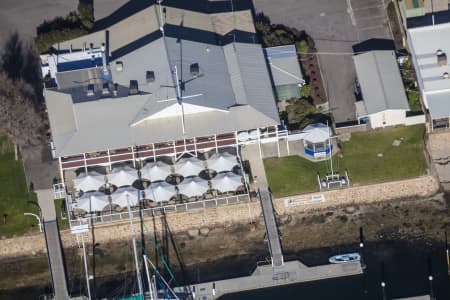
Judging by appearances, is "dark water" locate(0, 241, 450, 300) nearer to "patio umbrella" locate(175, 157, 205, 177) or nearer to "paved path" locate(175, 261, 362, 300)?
"paved path" locate(175, 261, 362, 300)

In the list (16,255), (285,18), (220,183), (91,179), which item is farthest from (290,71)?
(16,255)

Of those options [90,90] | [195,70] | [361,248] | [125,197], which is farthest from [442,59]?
[90,90]

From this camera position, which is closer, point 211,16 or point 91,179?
point 91,179

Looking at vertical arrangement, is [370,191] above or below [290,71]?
below

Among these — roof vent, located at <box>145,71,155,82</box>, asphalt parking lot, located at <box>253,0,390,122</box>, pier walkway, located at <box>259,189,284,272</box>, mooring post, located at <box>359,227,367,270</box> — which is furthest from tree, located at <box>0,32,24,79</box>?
mooring post, located at <box>359,227,367,270</box>

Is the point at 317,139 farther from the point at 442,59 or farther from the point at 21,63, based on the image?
the point at 21,63

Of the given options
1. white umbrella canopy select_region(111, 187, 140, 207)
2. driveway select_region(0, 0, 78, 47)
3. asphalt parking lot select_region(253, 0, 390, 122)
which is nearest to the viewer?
white umbrella canopy select_region(111, 187, 140, 207)

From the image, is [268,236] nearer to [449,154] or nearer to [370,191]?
[370,191]

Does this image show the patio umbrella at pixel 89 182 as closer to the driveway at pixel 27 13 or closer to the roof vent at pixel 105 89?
the roof vent at pixel 105 89
